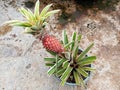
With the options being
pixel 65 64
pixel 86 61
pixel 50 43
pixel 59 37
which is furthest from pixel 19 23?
pixel 59 37

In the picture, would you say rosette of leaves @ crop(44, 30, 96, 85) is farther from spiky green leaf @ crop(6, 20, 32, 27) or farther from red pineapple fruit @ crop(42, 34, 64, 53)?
spiky green leaf @ crop(6, 20, 32, 27)

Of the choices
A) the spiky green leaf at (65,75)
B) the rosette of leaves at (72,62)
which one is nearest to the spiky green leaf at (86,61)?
the rosette of leaves at (72,62)

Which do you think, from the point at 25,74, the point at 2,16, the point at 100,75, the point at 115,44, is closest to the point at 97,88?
the point at 100,75

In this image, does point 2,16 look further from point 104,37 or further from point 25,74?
point 104,37

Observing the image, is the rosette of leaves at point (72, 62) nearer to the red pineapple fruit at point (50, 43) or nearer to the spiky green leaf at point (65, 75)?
the spiky green leaf at point (65, 75)

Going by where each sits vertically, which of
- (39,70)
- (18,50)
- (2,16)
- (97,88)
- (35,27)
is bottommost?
(97,88)

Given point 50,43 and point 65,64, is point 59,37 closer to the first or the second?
point 65,64
